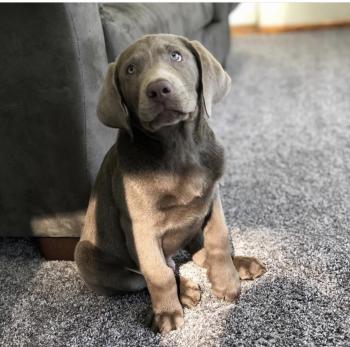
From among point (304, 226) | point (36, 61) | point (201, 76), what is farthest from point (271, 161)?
point (36, 61)

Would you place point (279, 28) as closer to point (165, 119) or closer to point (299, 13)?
point (299, 13)

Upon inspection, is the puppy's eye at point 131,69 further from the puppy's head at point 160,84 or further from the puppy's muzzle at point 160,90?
the puppy's muzzle at point 160,90

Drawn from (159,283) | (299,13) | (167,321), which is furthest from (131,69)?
(299,13)

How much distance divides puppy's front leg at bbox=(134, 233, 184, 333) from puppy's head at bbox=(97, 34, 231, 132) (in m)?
0.32

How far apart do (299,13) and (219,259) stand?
4.07 metres

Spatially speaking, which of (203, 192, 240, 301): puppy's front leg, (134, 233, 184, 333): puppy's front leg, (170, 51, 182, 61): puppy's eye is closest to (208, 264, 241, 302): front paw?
(203, 192, 240, 301): puppy's front leg

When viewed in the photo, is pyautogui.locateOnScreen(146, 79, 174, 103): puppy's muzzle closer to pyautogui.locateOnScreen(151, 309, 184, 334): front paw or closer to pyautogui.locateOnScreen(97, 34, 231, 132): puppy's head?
pyautogui.locateOnScreen(97, 34, 231, 132): puppy's head

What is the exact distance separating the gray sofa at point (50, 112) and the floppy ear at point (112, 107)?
0.68ft

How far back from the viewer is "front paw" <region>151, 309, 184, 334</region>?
52.9 inches

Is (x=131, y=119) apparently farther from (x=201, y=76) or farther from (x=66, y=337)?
(x=66, y=337)

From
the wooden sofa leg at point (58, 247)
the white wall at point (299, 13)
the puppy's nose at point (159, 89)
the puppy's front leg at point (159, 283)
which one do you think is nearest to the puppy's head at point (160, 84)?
the puppy's nose at point (159, 89)

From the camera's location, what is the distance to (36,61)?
4.66ft

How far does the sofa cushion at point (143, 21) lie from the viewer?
Result: 1772mm

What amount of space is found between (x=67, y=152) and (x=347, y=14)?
13.7 ft
